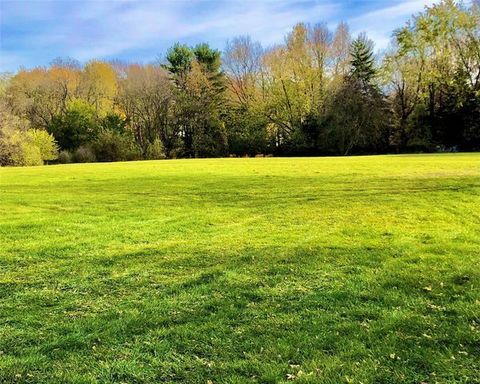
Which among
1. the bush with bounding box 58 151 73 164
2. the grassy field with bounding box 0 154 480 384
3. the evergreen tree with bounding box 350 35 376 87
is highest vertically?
the evergreen tree with bounding box 350 35 376 87

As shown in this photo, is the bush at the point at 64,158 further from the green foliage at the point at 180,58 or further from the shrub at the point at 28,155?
the green foliage at the point at 180,58

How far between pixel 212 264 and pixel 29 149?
43162 millimetres

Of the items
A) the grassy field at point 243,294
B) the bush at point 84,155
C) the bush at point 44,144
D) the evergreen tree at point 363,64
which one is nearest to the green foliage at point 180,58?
the bush at point 84,155

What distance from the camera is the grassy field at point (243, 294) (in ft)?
12.6

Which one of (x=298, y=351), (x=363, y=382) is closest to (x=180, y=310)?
(x=298, y=351)

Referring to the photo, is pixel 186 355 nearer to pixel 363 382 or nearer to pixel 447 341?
pixel 363 382

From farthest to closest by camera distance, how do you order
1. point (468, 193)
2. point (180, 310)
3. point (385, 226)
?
point (468, 193) < point (385, 226) < point (180, 310)

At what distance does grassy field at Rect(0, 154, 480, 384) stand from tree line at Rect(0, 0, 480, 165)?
3861 cm

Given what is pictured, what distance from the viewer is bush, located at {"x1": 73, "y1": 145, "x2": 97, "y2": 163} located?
53250mm

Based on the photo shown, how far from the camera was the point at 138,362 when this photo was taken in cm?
394

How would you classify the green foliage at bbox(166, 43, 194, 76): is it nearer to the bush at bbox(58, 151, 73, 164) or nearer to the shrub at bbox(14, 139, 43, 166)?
the bush at bbox(58, 151, 73, 164)

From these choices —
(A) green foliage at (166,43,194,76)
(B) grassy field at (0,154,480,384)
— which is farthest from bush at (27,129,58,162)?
(B) grassy field at (0,154,480,384)

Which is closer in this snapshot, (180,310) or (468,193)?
(180,310)

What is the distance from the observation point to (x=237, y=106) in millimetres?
58531
